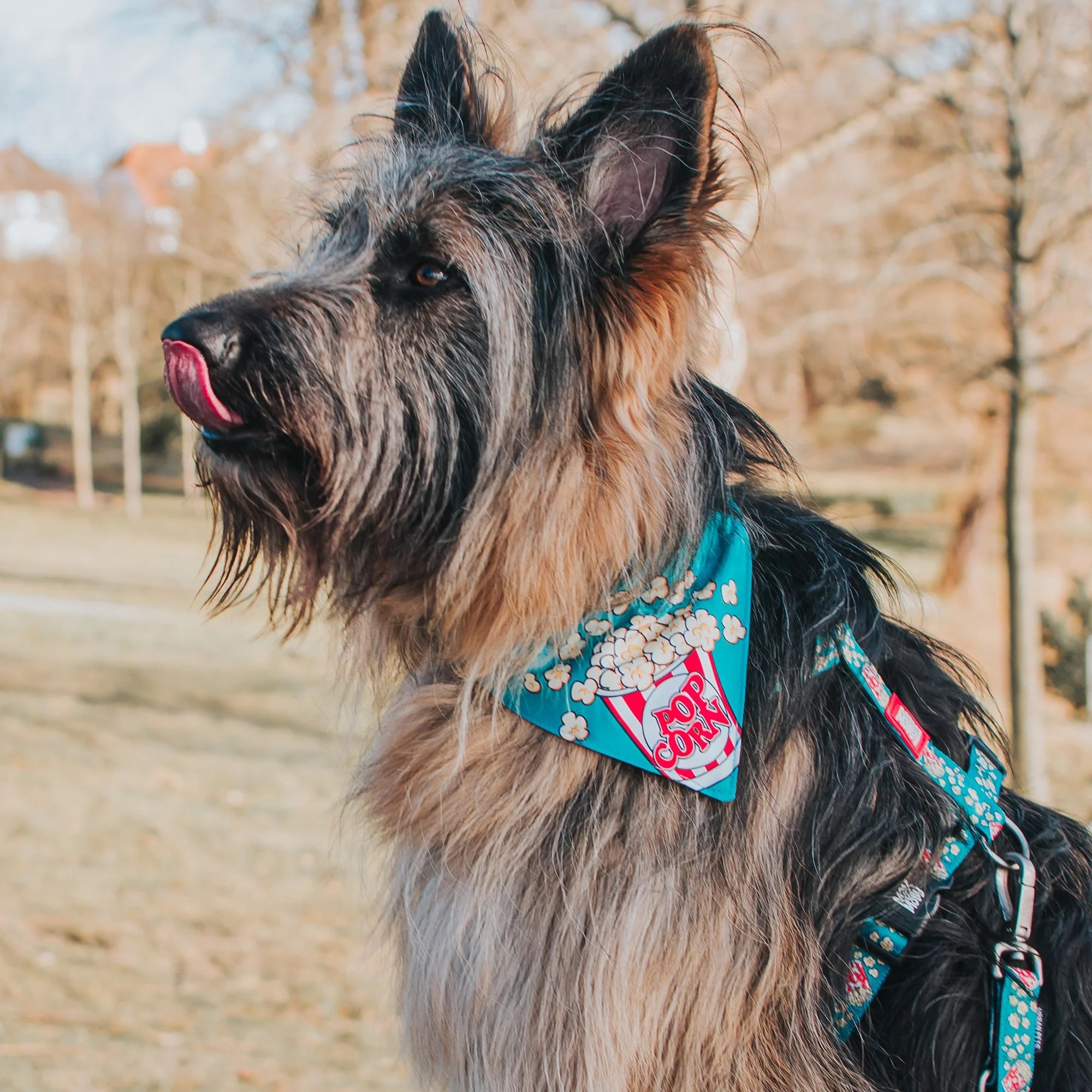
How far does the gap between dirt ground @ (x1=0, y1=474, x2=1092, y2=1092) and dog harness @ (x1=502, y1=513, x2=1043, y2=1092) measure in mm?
819

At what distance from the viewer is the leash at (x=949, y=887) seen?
2014mm

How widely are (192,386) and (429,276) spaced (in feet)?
1.85

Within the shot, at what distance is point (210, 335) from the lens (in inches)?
82.0

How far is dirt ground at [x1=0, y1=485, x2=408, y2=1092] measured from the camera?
158 inches

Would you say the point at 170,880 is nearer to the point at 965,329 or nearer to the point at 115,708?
the point at 115,708

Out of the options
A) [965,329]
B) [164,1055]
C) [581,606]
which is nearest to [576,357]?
[581,606]

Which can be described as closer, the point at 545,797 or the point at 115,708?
the point at 545,797

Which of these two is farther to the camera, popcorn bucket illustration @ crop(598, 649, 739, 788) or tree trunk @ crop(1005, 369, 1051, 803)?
tree trunk @ crop(1005, 369, 1051, 803)

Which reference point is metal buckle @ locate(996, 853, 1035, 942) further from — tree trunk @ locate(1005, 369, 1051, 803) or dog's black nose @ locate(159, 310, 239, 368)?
tree trunk @ locate(1005, 369, 1051, 803)

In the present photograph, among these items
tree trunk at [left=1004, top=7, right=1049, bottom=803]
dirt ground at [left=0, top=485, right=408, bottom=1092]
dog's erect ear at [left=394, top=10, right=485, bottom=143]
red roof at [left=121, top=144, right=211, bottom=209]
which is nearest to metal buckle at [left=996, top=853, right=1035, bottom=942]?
dirt ground at [left=0, top=485, right=408, bottom=1092]

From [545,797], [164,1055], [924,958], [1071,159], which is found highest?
[1071,159]

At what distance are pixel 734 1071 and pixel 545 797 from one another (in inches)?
24.7

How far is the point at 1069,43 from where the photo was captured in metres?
6.74

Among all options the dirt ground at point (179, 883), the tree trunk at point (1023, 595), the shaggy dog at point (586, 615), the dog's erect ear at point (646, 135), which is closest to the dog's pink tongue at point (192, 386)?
the shaggy dog at point (586, 615)
